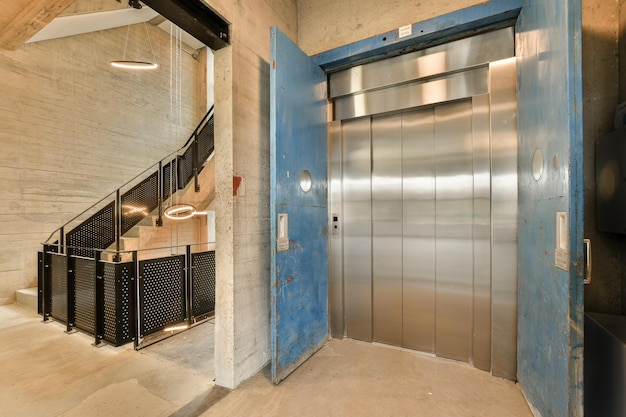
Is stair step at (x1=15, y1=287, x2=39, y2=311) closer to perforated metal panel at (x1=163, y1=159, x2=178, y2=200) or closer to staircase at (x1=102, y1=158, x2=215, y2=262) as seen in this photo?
staircase at (x1=102, y1=158, x2=215, y2=262)

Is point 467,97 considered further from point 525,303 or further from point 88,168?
point 88,168

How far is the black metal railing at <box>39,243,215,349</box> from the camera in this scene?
3.08 m

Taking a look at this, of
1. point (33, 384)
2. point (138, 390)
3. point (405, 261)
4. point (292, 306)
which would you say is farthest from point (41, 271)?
point (405, 261)

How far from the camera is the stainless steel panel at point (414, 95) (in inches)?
94.8

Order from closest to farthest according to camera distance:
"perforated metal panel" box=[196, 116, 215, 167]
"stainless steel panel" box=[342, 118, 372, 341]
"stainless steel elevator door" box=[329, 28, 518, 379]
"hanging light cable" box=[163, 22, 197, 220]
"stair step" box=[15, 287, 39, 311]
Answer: "stainless steel elevator door" box=[329, 28, 518, 379] → "stainless steel panel" box=[342, 118, 372, 341] → "stair step" box=[15, 287, 39, 311] → "perforated metal panel" box=[196, 116, 215, 167] → "hanging light cable" box=[163, 22, 197, 220]

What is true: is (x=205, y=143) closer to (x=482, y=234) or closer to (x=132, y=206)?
(x=132, y=206)

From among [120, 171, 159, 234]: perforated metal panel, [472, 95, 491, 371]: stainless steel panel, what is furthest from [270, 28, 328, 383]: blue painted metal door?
[120, 171, 159, 234]: perforated metal panel

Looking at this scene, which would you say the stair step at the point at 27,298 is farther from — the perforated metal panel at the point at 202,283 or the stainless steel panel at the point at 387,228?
the stainless steel panel at the point at 387,228

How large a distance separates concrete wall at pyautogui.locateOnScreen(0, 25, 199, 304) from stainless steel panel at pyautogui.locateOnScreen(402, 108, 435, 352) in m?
6.52

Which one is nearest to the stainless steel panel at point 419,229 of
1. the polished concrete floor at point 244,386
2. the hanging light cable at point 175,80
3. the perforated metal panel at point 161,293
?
the polished concrete floor at point 244,386

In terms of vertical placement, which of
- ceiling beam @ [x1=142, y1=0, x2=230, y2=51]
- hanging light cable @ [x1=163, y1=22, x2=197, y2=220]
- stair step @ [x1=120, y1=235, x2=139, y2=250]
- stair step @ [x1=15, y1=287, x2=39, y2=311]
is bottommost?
stair step @ [x1=15, y1=287, x2=39, y2=311]

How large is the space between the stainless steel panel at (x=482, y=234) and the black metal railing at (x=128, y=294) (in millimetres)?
Result: 3307

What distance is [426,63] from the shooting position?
8.22 feet

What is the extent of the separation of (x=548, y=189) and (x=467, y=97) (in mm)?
1243
